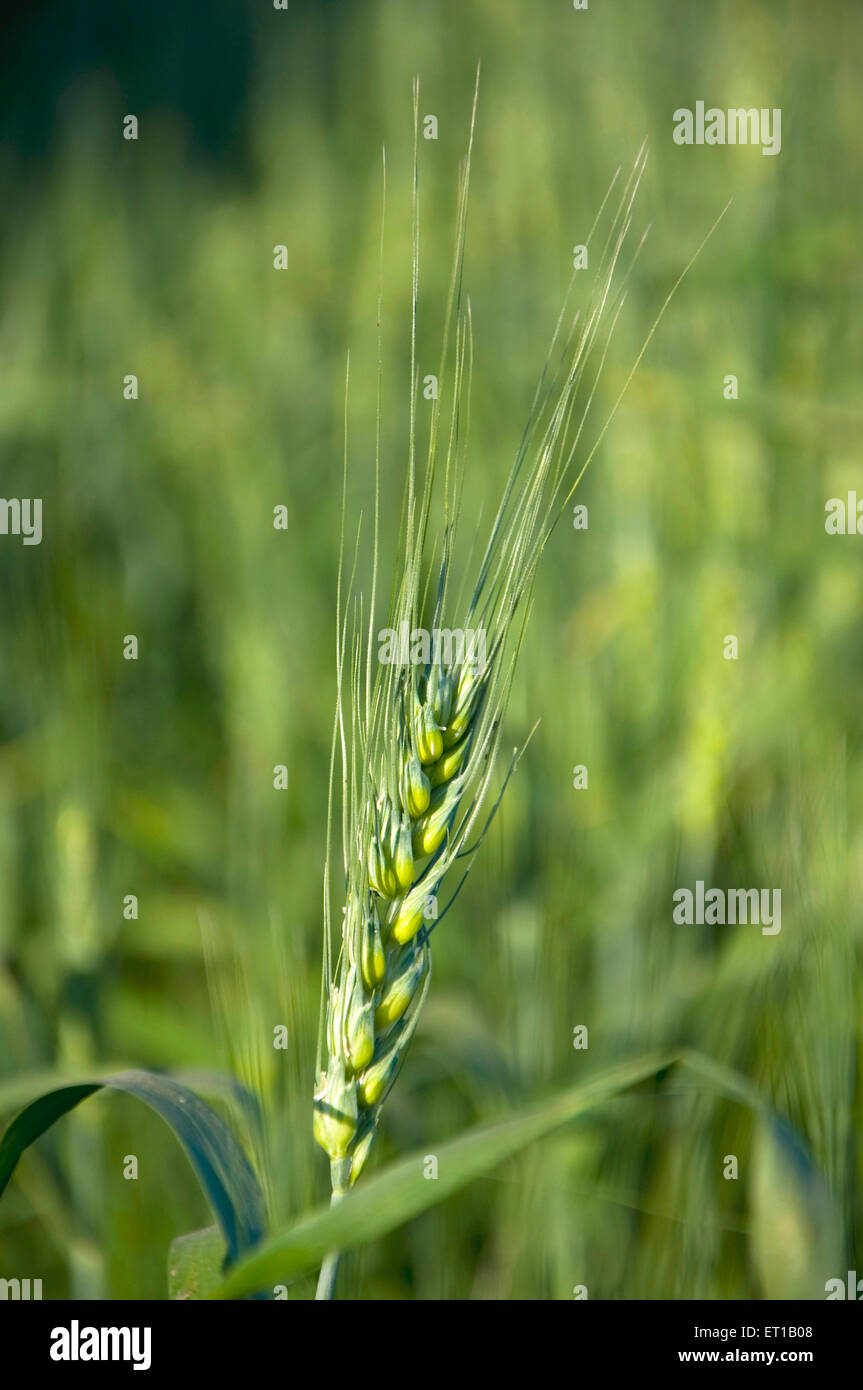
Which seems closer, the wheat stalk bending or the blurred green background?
the wheat stalk bending

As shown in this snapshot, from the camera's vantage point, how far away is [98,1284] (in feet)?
2.78

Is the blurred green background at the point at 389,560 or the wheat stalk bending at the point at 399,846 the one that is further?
the blurred green background at the point at 389,560

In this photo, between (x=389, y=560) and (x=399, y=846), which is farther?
(x=389, y=560)

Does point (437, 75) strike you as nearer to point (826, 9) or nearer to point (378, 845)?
point (826, 9)

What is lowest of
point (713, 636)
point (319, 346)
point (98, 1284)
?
point (98, 1284)

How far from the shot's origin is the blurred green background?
886 mm

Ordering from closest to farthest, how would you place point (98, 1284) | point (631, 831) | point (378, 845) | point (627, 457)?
point (378, 845), point (98, 1284), point (631, 831), point (627, 457)

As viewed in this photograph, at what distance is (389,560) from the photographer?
1060mm

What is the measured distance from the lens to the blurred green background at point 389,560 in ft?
2.91

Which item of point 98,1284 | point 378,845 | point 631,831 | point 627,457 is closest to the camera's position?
point 378,845

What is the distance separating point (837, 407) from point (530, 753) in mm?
555

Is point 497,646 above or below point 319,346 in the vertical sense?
below

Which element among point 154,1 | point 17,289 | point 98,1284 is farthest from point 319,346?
point 98,1284

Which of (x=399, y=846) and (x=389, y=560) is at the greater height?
(x=389, y=560)
